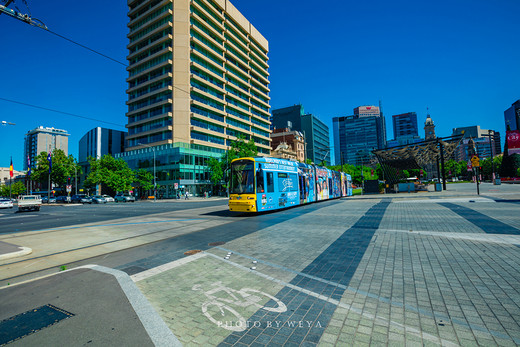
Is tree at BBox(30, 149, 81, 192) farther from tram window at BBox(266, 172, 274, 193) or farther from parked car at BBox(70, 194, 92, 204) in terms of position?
tram window at BBox(266, 172, 274, 193)

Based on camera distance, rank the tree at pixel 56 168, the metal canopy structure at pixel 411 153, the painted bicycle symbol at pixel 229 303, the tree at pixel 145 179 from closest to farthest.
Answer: the painted bicycle symbol at pixel 229 303
the metal canopy structure at pixel 411 153
the tree at pixel 145 179
the tree at pixel 56 168

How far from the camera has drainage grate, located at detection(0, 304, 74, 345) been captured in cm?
312

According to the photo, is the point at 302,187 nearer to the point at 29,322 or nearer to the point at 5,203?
the point at 29,322

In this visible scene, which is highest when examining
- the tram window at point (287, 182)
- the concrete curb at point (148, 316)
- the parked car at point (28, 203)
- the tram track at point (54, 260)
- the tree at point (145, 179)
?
the tree at point (145, 179)

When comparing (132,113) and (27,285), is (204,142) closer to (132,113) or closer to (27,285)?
(132,113)

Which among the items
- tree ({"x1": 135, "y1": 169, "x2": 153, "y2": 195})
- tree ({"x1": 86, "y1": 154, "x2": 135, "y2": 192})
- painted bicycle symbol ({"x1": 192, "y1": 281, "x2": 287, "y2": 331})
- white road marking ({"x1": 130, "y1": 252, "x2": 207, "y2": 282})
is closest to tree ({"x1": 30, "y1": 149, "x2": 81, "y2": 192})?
tree ({"x1": 86, "y1": 154, "x2": 135, "y2": 192})

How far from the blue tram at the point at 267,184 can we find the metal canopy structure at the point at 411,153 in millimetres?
20314

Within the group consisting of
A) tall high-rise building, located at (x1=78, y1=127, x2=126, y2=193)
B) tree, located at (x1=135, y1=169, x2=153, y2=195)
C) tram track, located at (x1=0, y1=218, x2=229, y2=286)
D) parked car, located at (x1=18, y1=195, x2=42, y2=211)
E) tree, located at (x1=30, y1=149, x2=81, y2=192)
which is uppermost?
tall high-rise building, located at (x1=78, y1=127, x2=126, y2=193)

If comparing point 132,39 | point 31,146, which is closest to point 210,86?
point 132,39

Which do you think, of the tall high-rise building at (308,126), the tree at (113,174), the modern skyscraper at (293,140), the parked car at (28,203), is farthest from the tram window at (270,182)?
the tall high-rise building at (308,126)

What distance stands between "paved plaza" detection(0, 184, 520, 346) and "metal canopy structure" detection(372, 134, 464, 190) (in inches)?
1136

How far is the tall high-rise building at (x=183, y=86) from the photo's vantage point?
54.1 m

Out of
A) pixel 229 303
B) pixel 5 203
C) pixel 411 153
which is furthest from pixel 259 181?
pixel 5 203

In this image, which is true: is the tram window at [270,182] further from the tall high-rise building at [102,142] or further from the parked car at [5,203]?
the tall high-rise building at [102,142]
